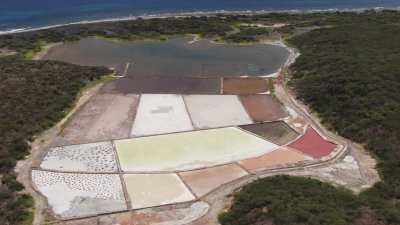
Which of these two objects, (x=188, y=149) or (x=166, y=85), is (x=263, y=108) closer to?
(x=166, y=85)

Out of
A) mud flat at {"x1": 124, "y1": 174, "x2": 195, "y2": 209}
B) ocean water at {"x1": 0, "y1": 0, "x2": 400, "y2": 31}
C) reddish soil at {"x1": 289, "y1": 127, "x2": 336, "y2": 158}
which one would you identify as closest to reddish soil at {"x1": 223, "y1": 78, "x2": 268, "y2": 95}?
reddish soil at {"x1": 289, "y1": 127, "x2": 336, "y2": 158}

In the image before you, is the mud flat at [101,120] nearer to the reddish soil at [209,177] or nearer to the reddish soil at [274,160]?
the reddish soil at [209,177]

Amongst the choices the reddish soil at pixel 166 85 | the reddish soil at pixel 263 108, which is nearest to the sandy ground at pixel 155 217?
the reddish soil at pixel 263 108

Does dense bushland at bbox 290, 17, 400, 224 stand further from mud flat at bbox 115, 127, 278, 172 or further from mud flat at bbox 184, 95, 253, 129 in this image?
mud flat at bbox 115, 127, 278, 172

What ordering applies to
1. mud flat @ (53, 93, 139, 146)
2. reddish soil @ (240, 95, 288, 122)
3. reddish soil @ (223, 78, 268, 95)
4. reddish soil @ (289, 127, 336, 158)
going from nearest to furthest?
reddish soil @ (289, 127, 336, 158)
mud flat @ (53, 93, 139, 146)
reddish soil @ (240, 95, 288, 122)
reddish soil @ (223, 78, 268, 95)

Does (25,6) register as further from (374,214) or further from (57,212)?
(374,214)

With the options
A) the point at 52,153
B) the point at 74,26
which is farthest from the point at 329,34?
the point at 52,153
